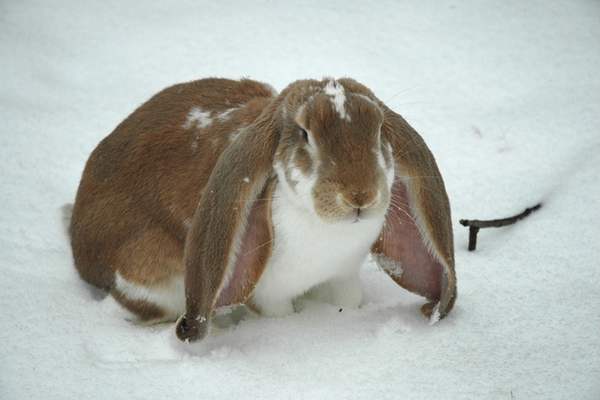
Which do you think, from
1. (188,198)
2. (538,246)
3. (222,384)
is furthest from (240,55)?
(222,384)

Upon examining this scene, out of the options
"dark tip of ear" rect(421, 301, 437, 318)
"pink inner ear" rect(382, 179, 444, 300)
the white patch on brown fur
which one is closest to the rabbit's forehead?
"pink inner ear" rect(382, 179, 444, 300)

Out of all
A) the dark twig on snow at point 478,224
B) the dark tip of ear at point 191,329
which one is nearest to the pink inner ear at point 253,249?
the dark tip of ear at point 191,329

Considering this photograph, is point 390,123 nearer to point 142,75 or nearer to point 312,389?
point 312,389

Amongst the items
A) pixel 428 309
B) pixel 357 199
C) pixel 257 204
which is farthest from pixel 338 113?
pixel 428 309

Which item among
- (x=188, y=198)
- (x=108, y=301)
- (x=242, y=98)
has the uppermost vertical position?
(x=242, y=98)

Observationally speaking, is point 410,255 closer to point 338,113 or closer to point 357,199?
point 357,199

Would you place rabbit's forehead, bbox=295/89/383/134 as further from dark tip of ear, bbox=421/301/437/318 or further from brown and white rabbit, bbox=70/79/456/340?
dark tip of ear, bbox=421/301/437/318
